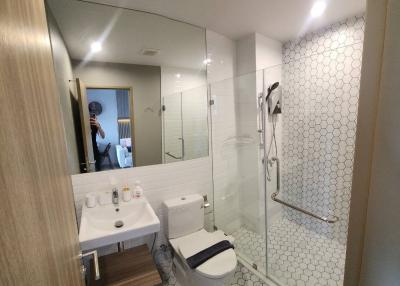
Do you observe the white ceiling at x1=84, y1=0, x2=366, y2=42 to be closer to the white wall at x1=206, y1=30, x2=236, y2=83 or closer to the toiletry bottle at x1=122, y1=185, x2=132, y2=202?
the white wall at x1=206, y1=30, x2=236, y2=83

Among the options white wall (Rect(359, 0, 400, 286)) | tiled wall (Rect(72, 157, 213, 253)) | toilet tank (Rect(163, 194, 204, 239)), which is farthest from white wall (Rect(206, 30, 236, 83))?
white wall (Rect(359, 0, 400, 286))

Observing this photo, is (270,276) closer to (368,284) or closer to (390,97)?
(368,284)

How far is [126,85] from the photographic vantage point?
187 centimetres

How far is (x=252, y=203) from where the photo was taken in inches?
100

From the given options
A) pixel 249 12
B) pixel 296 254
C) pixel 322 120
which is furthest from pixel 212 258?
pixel 249 12

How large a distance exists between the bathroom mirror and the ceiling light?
112cm

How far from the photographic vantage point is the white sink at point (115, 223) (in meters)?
1.31

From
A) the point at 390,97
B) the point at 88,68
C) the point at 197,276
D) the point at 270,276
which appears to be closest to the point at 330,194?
the point at 270,276

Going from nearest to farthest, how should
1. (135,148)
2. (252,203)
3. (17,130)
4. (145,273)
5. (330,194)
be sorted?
(17,130) → (145,273) → (135,148) → (330,194) → (252,203)

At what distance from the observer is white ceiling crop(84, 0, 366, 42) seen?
1790 mm

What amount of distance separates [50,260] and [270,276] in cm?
208

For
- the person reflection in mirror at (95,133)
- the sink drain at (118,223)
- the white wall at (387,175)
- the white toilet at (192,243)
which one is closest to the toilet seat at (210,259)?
the white toilet at (192,243)

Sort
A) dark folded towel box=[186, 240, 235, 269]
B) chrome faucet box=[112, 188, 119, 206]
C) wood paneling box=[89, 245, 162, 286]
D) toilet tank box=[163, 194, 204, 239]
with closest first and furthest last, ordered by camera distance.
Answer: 1. wood paneling box=[89, 245, 162, 286]
2. dark folded towel box=[186, 240, 235, 269]
3. chrome faucet box=[112, 188, 119, 206]
4. toilet tank box=[163, 194, 204, 239]

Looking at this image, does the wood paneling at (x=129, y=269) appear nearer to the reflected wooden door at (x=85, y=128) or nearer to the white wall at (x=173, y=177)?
the white wall at (x=173, y=177)
